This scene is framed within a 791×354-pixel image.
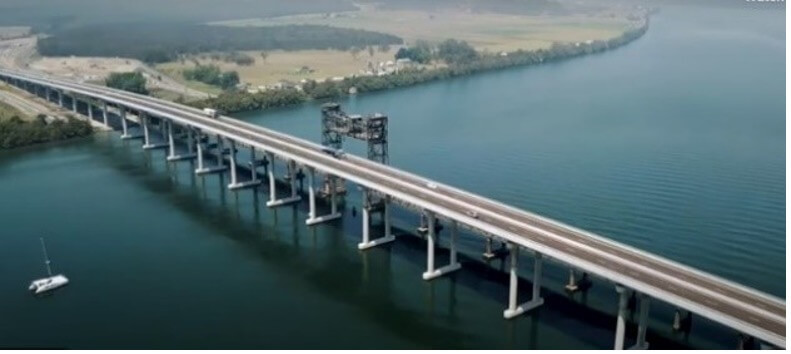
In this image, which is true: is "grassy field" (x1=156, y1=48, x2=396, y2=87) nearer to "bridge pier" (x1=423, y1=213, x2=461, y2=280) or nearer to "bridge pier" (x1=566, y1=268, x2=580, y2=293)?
"bridge pier" (x1=423, y1=213, x2=461, y2=280)

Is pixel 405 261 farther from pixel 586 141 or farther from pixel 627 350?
pixel 586 141

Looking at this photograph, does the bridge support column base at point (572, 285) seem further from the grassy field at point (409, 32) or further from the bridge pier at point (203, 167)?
the grassy field at point (409, 32)

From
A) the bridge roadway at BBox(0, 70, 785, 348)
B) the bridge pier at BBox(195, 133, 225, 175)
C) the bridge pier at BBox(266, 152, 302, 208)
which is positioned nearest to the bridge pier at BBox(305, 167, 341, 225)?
the bridge roadway at BBox(0, 70, 785, 348)

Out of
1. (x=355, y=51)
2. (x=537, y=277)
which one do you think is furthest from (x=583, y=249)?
(x=355, y=51)

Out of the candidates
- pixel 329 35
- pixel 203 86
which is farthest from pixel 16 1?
pixel 203 86

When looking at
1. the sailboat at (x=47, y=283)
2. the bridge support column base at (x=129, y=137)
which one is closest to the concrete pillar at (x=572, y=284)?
the sailboat at (x=47, y=283)

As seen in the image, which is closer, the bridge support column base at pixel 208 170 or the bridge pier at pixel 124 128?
the bridge support column base at pixel 208 170

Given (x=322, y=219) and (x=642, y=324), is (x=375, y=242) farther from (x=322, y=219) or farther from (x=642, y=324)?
(x=642, y=324)
